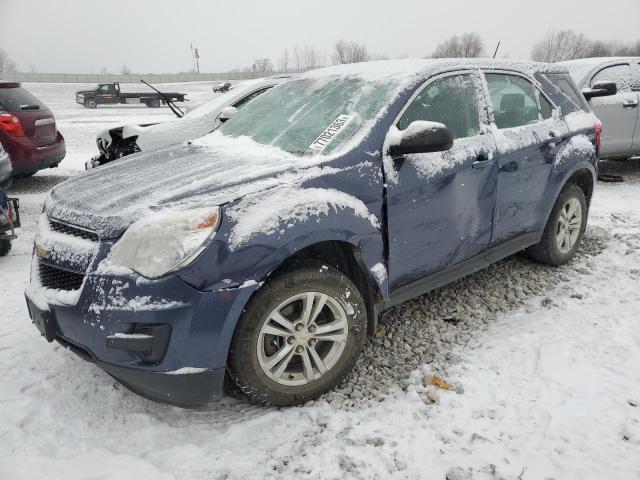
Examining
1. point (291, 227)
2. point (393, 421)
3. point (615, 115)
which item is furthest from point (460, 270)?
point (615, 115)

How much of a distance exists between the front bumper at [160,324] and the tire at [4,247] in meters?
2.99

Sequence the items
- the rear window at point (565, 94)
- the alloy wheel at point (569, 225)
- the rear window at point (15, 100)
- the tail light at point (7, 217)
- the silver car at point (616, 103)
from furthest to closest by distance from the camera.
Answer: the silver car at point (616, 103), the rear window at point (15, 100), the tail light at point (7, 217), the alloy wheel at point (569, 225), the rear window at point (565, 94)

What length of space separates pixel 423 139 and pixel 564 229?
2272mm

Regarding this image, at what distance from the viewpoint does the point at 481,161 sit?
3.20m

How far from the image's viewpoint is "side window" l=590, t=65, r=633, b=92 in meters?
7.43

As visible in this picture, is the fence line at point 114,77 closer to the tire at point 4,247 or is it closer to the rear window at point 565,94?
the tire at point 4,247

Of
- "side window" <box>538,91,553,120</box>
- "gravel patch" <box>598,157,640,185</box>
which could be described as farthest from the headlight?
"gravel patch" <box>598,157,640,185</box>

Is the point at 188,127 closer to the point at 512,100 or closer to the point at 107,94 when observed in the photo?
the point at 512,100

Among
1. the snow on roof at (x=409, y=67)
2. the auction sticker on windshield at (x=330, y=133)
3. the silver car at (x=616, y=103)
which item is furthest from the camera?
the silver car at (x=616, y=103)

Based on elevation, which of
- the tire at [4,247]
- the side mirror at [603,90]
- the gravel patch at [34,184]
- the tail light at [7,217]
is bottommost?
the gravel patch at [34,184]

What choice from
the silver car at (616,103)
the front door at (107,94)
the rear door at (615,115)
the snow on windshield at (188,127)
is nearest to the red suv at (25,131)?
the snow on windshield at (188,127)

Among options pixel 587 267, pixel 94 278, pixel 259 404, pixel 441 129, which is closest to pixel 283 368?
pixel 259 404

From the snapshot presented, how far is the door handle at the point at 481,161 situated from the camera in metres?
3.16

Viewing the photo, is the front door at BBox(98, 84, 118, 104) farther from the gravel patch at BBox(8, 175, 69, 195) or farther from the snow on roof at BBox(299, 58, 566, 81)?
the snow on roof at BBox(299, 58, 566, 81)
